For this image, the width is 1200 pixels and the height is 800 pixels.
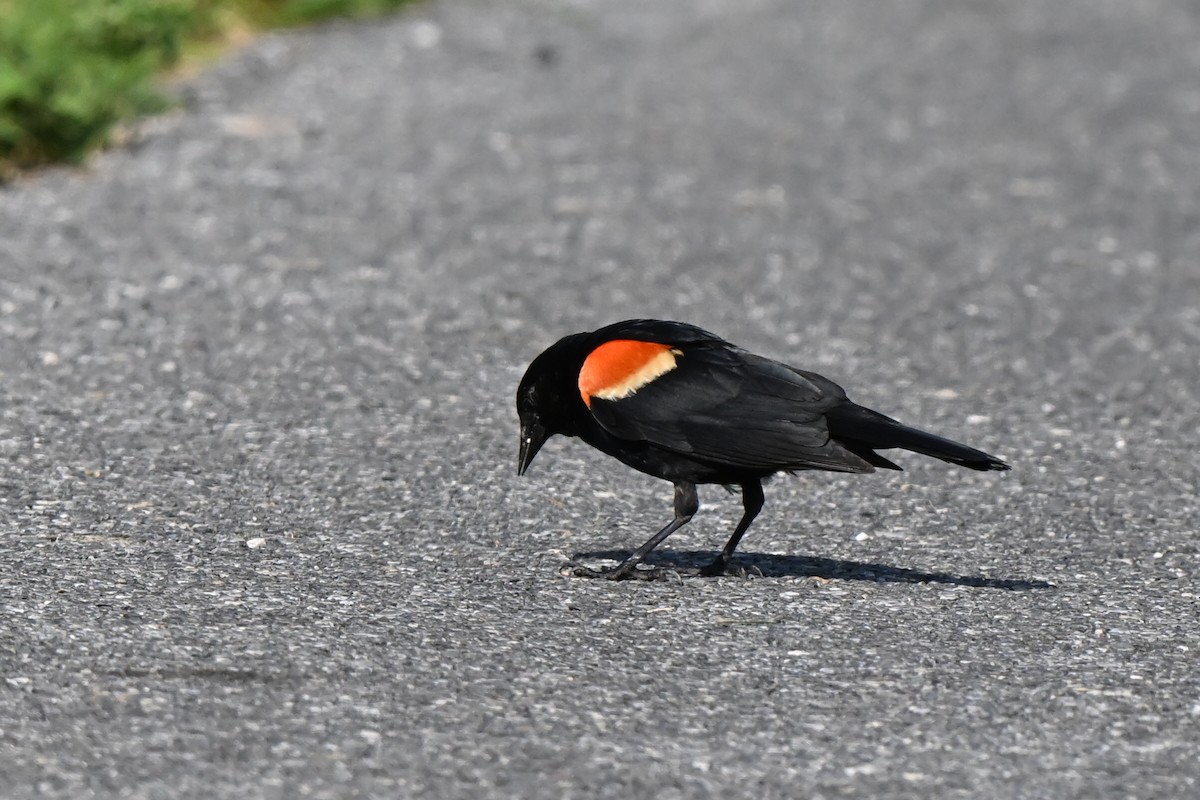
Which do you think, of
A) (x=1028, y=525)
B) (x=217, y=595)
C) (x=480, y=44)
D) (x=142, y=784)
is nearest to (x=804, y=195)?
(x=480, y=44)

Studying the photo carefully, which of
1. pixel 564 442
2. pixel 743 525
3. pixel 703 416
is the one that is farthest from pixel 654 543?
pixel 564 442

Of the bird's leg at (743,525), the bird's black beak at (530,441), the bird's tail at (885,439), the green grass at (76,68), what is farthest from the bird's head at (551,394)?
the green grass at (76,68)

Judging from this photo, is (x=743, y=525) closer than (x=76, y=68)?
Yes

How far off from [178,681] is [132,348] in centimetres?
335

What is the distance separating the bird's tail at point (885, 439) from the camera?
15.9ft

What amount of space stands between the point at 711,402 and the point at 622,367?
0.89 ft

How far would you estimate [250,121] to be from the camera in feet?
35.4

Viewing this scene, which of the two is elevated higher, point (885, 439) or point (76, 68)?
point (885, 439)

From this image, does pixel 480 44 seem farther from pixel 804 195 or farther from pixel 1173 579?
pixel 1173 579

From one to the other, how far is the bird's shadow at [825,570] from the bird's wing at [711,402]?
0.42m

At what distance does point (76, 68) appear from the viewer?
32.0ft

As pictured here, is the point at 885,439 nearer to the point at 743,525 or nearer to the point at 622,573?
the point at 743,525

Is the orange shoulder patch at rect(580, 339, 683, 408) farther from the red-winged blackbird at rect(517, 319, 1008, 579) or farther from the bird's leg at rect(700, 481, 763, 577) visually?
the bird's leg at rect(700, 481, 763, 577)

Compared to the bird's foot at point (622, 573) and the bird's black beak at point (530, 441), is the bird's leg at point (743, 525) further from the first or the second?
the bird's black beak at point (530, 441)
